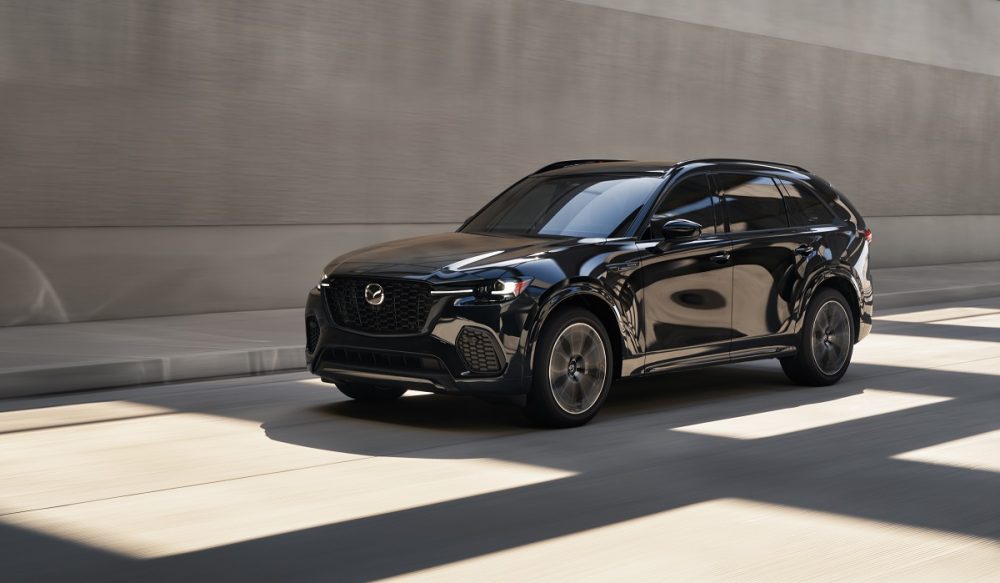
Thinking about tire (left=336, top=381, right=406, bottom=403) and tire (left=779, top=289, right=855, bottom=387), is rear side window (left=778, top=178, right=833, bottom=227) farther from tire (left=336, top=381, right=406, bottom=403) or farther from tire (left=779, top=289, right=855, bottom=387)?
tire (left=336, top=381, right=406, bottom=403)

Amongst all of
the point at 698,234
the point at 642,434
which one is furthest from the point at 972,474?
the point at 698,234

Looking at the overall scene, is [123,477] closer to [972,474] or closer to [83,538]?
[83,538]

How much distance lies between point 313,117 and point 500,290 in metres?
8.82

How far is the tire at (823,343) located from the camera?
34.0ft

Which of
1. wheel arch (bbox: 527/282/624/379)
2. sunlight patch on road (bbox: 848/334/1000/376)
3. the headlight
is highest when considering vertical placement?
the headlight

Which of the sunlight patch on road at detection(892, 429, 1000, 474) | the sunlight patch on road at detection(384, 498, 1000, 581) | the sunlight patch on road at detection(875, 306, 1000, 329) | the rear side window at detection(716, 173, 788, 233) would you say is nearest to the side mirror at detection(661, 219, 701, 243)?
the rear side window at detection(716, 173, 788, 233)

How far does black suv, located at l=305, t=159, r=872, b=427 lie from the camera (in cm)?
801

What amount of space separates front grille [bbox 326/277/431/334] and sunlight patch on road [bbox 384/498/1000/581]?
2.46 meters

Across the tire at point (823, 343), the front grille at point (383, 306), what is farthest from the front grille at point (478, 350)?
the tire at point (823, 343)

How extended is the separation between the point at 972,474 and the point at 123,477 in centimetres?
442

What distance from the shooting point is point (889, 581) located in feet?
16.4

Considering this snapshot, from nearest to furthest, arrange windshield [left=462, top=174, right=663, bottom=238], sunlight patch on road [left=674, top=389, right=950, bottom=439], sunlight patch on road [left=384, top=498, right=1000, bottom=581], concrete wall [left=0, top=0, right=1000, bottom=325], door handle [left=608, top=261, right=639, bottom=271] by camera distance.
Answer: sunlight patch on road [left=384, top=498, right=1000, bottom=581]
sunlight patch on road [left=674, top=389, right=950, bottom=439]
door handle [left=608, top=261, right=639, bottom=271]
windshield [left=462, top=174, right=663, bottom=238]
concrete wall [left=0, top=0, right=1000, bottom=325]

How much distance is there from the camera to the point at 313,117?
1625 cm

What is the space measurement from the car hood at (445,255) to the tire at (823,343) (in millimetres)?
2606
